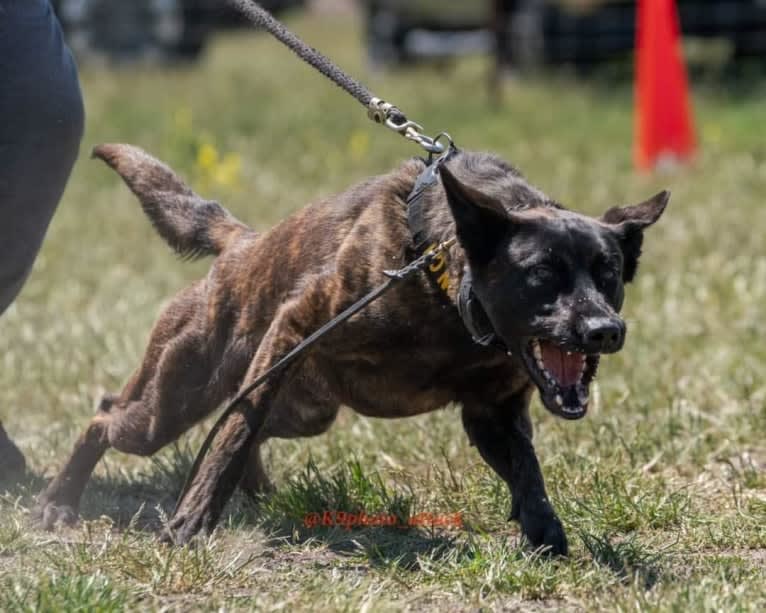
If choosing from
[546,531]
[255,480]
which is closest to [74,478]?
[255,480]

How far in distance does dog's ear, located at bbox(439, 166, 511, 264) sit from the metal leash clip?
47 cm

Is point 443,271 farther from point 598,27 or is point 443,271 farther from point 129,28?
point 129,28

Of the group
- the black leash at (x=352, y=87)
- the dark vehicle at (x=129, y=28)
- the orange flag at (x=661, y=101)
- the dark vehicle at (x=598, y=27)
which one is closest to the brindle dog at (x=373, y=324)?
the black leash at (x=352, y=87)

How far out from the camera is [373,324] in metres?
4.11

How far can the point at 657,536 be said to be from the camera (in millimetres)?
4352

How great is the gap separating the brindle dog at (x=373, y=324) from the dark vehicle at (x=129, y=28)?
41.3ft

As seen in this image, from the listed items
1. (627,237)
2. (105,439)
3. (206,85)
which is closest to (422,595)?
(627,237)

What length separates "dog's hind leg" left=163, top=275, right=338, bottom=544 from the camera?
419 centimetres

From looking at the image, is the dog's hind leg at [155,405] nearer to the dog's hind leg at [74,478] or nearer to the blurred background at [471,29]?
the dog's hind leg at [74,478]

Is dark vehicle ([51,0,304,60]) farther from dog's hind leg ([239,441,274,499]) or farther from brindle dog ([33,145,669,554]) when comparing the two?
dog's hind leg ([239,441,274,499])

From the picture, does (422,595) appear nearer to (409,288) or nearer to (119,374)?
(409,288)

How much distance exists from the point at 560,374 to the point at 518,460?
548 millimetres

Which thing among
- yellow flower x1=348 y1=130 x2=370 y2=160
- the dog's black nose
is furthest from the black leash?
yellow flower x1=348 y1=130 x2=370 y2=160

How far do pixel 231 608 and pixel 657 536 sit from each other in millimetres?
1428
